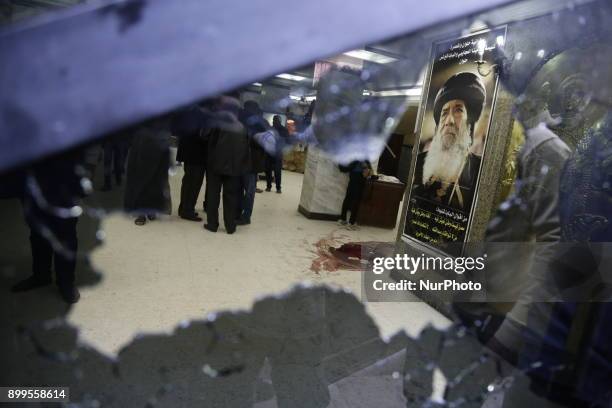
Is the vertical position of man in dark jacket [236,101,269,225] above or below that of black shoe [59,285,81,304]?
above

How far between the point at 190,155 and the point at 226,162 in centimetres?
10

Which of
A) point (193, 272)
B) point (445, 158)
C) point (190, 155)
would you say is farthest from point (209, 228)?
point (445, 158)

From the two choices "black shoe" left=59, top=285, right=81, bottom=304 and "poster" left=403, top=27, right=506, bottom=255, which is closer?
"black shoe" left=59, top=285, right=81, bottom=304

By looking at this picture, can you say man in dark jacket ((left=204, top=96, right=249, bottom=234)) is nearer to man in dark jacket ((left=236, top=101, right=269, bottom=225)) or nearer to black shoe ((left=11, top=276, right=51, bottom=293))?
man in dark jacket ((left=236, top=101, right=269, bottom=225))

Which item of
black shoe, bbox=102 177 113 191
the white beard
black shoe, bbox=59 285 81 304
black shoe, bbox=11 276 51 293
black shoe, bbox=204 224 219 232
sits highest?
the white beard

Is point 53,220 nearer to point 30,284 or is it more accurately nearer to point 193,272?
point 30,284

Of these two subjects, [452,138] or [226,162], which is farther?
[452,138]

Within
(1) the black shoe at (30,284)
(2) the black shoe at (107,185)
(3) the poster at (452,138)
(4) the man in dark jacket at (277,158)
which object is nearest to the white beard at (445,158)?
(3) the poster at (452,138)

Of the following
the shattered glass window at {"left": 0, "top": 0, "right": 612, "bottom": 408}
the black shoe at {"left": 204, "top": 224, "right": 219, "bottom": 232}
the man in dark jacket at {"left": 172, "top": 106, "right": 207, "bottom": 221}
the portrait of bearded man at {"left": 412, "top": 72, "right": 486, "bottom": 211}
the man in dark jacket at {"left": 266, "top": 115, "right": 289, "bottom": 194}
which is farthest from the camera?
the portrait of bearded man at {"left": 412, "top": 72, "right": 486, "bottom": 211}

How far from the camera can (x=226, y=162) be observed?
67 centimetres

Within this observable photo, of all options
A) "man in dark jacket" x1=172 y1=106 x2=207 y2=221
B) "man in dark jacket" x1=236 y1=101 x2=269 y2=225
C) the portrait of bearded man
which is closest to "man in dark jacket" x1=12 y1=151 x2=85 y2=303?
"man in dark jacket" x1=172 y1=106 x2=207 y2=221

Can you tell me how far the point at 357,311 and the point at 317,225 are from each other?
232 millimetres

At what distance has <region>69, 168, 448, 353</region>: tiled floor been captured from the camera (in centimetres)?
60

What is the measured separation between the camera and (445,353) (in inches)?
36.3
